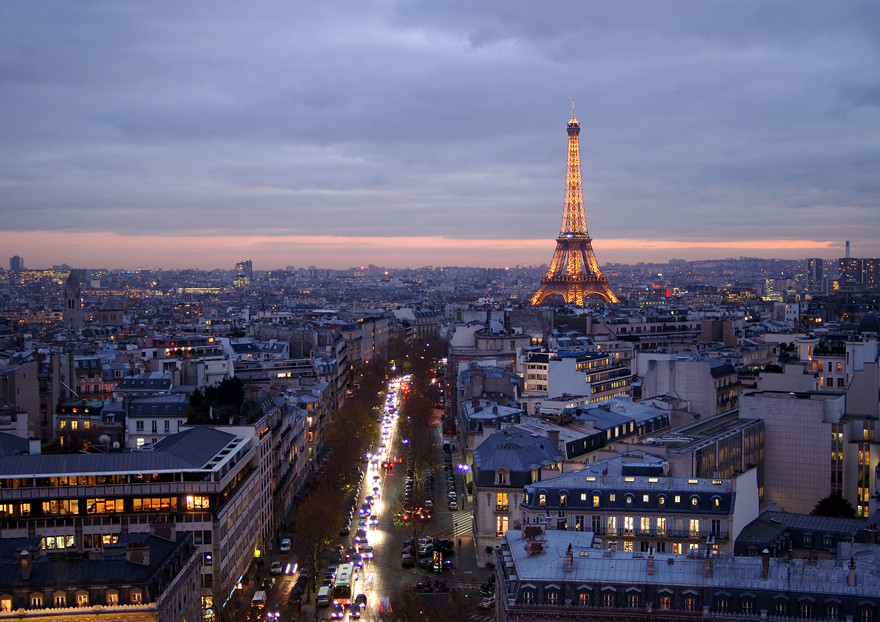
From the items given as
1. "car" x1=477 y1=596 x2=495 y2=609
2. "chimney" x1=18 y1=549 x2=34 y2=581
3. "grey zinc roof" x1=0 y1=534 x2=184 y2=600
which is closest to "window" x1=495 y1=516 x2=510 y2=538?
"car" x1=477 y1=596 x2=495 y2=609

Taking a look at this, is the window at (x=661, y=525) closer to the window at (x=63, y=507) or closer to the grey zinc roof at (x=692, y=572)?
the grey zinc roof at (x=692, y=572)

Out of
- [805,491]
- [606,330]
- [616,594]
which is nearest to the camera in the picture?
[616,594]

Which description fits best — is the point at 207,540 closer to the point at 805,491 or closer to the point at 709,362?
the point at 805,491

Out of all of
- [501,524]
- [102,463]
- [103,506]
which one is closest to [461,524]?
[501,524]

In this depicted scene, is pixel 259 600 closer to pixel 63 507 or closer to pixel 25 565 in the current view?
pixel 63 507

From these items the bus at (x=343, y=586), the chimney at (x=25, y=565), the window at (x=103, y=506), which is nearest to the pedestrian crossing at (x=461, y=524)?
the bus at (x=343, y=586)

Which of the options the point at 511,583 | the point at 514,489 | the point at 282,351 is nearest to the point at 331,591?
the point at 514,489
